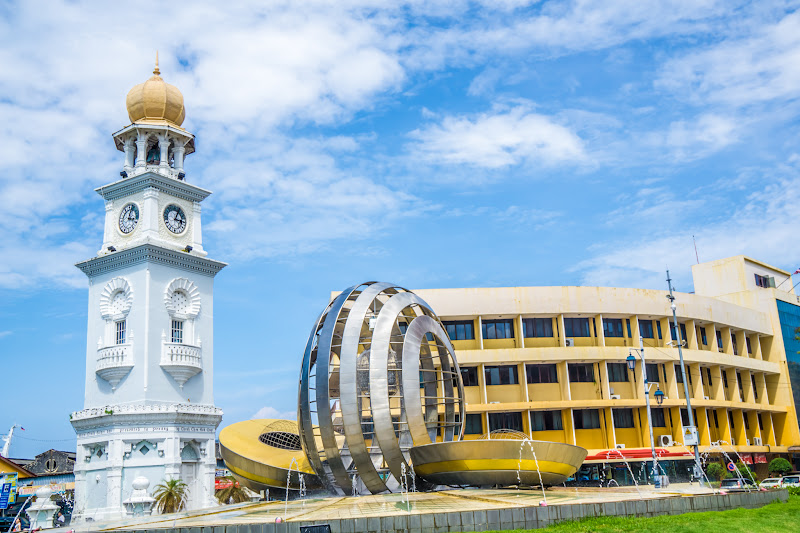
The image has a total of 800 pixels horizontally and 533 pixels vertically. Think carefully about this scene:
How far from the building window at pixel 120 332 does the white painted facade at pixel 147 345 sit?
0.22 feet

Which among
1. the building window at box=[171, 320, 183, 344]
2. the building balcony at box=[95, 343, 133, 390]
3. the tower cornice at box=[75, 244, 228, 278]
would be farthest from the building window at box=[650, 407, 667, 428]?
the building balcony at box=[95, 343, 133, 390]

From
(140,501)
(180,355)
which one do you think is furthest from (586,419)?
(140,501)

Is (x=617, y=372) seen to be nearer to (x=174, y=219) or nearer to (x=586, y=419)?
(x=586, y=419)

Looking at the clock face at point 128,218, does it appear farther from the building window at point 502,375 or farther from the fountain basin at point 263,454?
the building window at point 502,375

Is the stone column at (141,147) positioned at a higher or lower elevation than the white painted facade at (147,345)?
higher

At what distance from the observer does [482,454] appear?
3017cm

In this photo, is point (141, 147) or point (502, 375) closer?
point (502, 375)

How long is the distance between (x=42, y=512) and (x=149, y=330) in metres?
16.4

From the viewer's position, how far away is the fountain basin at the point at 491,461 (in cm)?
3003

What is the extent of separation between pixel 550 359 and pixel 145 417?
2583cm

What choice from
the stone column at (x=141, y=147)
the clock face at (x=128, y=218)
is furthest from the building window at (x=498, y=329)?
the stone column at (x=141, y=147)

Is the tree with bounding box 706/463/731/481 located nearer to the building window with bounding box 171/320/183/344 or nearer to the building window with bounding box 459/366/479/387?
the building window with bounding box 459/366/479/387

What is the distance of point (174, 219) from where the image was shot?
54000 mm

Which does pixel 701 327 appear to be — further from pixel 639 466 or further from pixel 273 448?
pixel 273 448
